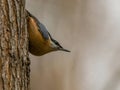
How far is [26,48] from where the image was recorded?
7.41 feet

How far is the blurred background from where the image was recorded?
4598 mm

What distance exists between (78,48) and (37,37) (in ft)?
7.17

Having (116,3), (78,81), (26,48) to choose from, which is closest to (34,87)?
(78,81)

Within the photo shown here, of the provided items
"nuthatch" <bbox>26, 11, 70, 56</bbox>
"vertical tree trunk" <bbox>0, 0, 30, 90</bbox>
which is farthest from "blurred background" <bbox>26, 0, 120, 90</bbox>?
"vertical tree trunk" <bbox>0, 0, 30, 90</bbox>

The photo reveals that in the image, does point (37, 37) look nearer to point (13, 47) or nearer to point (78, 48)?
point (13, 47)

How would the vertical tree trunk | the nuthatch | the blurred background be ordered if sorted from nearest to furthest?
the vertical tree trunk → the nuthatch → the blurred background

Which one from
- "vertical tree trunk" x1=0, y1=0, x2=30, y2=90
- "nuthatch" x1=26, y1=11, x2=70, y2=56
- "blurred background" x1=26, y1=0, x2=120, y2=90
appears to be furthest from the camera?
"blurred background" x1=26, y1=0, x2=120, y2=90

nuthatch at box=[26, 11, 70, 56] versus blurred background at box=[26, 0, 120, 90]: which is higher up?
nuthatch at box=[26, 11, 70, 56]

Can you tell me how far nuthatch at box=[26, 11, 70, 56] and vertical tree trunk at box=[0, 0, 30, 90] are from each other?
0.88 ft

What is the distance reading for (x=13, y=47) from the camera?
6.95 feet

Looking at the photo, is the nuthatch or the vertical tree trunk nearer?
the vertical tree trunk

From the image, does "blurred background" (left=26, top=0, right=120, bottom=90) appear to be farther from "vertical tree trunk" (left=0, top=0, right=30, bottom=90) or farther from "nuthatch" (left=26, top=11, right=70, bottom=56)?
"vertical tree trunk" (left=0, top=0, right=30, bottom=90)

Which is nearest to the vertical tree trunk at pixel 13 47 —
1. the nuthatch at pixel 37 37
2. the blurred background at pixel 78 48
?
the nuthatch at pixel 37 37

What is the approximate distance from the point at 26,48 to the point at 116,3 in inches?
133
